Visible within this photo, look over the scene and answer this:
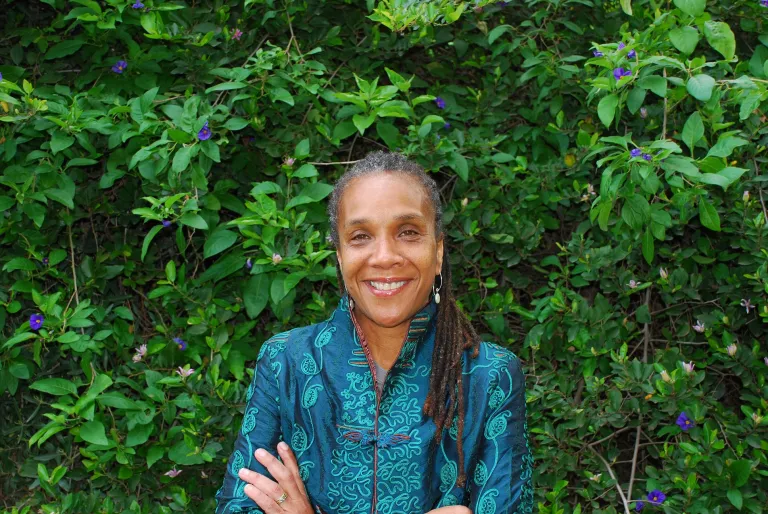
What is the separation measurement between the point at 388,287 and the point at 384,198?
0.73ft

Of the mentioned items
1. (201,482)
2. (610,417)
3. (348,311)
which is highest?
(348,311)

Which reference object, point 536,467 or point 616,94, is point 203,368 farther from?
point 616,94

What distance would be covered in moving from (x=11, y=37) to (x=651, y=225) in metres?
2.62

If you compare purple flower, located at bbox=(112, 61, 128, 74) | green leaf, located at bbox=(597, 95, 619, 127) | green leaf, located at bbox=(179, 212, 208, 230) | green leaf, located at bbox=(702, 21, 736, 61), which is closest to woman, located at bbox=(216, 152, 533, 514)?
green leaf, located at bbox=(597, 95, 619, 127)

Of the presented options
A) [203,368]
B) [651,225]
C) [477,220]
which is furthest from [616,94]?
[203,368]

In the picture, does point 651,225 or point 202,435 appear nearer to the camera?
point 651,225

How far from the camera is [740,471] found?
9.38 ft

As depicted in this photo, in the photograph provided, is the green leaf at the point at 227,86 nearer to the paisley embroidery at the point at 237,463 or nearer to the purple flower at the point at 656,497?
the paisley embroidery at the point at 237,463

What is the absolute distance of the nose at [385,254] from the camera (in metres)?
2.11

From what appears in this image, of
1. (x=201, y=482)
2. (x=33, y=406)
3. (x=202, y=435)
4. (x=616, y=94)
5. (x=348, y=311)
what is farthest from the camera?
(x=33, y=406)

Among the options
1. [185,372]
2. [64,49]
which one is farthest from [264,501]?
[64,49]

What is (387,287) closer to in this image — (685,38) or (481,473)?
(481,473)

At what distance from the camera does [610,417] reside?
2.99 m

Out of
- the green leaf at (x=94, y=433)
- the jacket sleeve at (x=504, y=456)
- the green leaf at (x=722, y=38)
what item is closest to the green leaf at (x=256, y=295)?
the green leaf at (x=94, y=433)
